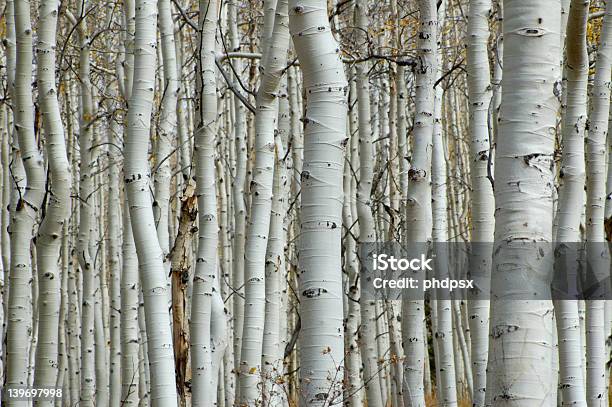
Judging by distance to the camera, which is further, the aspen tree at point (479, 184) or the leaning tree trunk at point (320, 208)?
the aspen tree at point (479, 184)

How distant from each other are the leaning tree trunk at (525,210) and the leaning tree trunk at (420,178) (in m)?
2.92

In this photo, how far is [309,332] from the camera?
367 centimetres

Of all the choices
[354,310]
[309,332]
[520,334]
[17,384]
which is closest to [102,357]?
[354,310]

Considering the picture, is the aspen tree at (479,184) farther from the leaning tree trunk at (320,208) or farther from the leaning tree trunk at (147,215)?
the leaning tree trunk at (320,208)

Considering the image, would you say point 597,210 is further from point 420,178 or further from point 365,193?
point 365,193

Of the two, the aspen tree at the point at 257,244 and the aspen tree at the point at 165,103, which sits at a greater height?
the aspen tree at the point at 165,103

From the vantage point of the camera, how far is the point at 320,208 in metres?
3.69

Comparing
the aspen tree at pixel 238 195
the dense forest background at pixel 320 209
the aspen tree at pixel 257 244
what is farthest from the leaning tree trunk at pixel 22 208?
the aspen tree at pixel 238 195

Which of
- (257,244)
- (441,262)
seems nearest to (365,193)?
(441,262)

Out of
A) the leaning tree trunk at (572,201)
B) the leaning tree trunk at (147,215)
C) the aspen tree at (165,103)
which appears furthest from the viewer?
the aspen tree at (165,103)

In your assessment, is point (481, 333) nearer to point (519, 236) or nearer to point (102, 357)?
point (519, 236)

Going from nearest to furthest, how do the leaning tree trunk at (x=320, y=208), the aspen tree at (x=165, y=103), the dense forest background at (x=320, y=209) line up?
the dense forest background at (x=320, y=209), the leaning tree trunk at (x=320, y=208), the aspen tree at (x=165, y=103)

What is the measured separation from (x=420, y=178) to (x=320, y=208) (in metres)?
2.20

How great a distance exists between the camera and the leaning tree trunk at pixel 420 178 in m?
5.80
